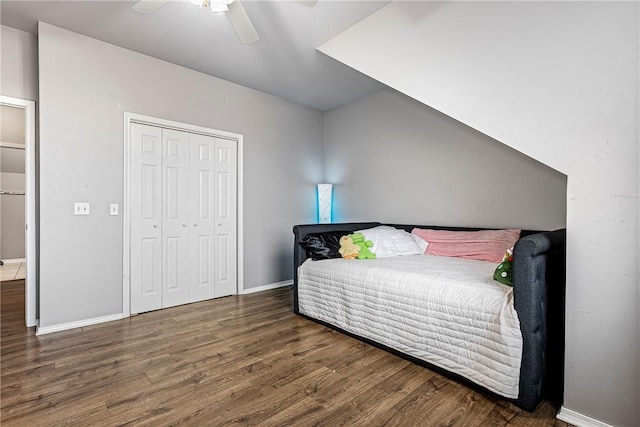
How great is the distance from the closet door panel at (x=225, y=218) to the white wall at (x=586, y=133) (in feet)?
9.02

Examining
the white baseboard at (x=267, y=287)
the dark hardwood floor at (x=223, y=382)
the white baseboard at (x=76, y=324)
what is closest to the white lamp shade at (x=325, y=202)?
the white baseboard at (x=267, y=287)

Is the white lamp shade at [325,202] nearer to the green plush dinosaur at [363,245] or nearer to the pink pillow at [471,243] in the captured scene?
the green plush dinosaur at [363,245]

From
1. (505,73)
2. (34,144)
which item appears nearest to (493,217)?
(505,73)

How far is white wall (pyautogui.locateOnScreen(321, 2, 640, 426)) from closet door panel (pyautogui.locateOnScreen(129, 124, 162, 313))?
2949 mm

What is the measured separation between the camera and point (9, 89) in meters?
2.66

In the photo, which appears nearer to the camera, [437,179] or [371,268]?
[371,268]

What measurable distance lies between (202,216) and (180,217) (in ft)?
0.80

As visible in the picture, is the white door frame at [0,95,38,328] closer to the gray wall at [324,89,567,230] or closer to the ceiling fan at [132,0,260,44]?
the ceiling fan at [132,0,260,44]

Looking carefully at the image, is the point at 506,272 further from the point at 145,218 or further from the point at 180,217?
the point at 145,218

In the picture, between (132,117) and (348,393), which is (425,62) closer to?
(348,393)

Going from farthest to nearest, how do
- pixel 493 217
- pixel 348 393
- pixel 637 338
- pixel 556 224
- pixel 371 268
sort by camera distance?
pixel 493 217
pixel 556 224
pixel 371 268
pixel 348 393
pixel 637 338

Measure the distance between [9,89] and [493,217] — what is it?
452 centimetres

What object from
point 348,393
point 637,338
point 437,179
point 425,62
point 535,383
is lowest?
point 348,393

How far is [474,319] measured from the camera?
1.75 meters
